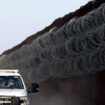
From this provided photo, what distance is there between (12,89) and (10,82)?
0.64 meters

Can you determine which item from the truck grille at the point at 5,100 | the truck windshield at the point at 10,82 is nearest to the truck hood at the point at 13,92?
the truck grille at the point at 5,100

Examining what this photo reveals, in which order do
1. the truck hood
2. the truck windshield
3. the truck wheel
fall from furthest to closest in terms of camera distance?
the truck windshield < the truck hood < the truck wheel

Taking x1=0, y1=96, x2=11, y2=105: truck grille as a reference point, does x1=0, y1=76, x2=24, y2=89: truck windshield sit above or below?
above

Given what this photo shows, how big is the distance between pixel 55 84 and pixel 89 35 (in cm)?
975

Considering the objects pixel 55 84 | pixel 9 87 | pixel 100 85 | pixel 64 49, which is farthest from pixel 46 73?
pixel 9 87

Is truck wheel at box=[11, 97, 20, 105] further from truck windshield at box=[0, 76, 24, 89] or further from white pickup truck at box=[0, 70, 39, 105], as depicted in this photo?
truck windshield at box=[0, 76, 24, 89]

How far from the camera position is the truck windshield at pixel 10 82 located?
15866mm

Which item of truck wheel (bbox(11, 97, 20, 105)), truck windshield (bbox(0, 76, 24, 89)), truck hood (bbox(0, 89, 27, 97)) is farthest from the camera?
truck windshield (bbox(0, 76, 24, 89))

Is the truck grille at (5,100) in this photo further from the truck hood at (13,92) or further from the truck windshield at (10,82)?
the truck windshield at (10,82)

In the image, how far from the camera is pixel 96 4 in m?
29.1

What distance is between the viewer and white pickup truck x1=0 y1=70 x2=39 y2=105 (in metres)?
14.8

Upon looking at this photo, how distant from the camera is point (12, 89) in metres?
15.4

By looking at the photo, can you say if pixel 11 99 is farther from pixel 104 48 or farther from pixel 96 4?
pixel 96 4

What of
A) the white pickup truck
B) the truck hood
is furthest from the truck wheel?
the truck hood
